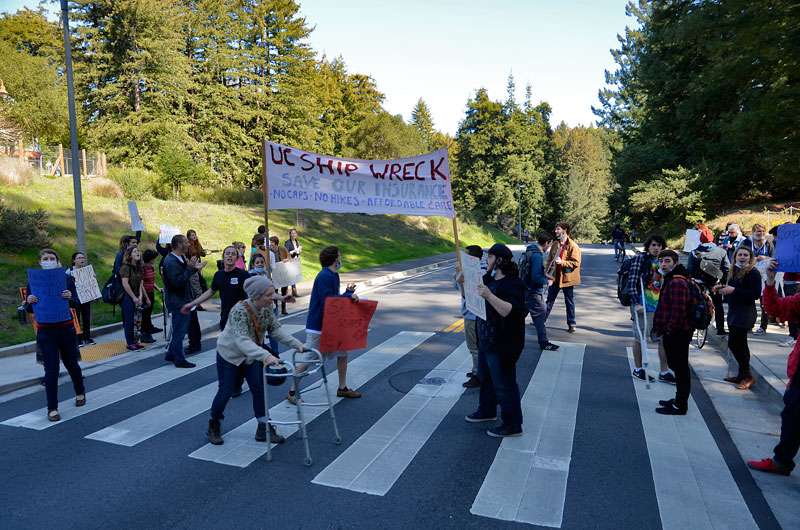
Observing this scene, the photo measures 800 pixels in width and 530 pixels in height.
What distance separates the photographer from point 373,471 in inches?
179

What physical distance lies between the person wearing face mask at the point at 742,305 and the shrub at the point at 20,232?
15.4 metres

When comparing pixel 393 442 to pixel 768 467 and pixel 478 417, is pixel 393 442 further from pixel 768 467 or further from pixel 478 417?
pixel 768 467

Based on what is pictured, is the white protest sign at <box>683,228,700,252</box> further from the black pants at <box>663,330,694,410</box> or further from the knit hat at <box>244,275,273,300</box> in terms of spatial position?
the knit hat at <box>244,275,273,300</box>

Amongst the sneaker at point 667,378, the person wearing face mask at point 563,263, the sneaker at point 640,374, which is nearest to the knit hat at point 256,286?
the sneaker at point 640,374

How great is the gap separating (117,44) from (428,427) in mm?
43168

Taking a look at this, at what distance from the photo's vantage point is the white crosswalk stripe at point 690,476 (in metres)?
3.77

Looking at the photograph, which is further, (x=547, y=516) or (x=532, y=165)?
(x=532, y=165)

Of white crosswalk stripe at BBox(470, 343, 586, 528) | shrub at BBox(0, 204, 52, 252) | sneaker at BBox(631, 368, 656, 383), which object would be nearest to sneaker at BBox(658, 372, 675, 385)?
sneaker at BBox(631, 368, 656, 383)

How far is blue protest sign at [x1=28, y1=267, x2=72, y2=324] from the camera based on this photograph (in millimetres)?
5926

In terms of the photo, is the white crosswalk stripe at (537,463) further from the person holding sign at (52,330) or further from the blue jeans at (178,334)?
the blue jeans at (178,334)

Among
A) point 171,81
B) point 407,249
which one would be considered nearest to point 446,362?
point 407,249

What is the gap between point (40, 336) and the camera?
5.98 m

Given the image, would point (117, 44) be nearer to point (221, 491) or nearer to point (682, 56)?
point (682, 56)

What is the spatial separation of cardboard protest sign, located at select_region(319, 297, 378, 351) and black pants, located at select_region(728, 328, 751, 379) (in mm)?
4733
